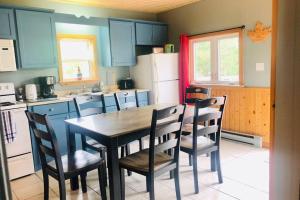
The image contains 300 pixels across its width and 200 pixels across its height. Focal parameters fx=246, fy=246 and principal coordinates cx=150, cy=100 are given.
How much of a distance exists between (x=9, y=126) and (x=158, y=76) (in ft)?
8.09

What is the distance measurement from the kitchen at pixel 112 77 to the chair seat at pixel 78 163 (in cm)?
22

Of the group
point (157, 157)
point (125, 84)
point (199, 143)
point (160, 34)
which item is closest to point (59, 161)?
point (157, 157)

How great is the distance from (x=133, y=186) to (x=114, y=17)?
315 centimetres

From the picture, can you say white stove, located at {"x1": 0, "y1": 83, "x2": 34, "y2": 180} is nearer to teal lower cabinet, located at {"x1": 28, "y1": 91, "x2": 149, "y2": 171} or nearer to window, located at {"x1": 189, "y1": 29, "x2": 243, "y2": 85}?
teal lower cabinet, located at {"x1": 28, "y1": 91, "x2": 149, "y2": 171}

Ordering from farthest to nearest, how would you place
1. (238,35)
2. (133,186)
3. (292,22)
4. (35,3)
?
(238,35) → (35,3) → (133,186) → (292,22)

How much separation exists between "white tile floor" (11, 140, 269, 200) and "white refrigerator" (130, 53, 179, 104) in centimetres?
151

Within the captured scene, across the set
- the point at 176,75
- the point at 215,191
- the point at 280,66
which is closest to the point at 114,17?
the point at 176,75

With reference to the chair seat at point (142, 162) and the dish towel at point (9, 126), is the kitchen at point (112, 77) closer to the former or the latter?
the dish towel at point (9, 126)

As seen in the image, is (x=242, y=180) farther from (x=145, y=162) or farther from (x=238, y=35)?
(x=238, y=35)

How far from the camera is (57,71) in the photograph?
3.94 metres

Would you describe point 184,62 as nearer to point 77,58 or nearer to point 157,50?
point 157,50

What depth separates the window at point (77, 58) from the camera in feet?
13.3

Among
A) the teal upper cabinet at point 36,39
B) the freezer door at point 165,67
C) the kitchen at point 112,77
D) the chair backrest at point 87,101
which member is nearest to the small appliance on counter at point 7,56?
the kitchen at point 112,77

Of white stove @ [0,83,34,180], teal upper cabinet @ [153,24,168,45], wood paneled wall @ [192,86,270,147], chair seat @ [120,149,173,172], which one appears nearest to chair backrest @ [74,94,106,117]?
white stove @ [0,83,34,180]
